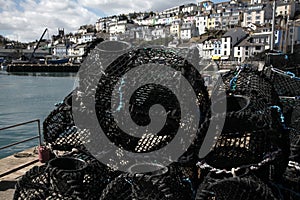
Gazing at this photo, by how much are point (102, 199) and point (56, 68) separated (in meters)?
48.8

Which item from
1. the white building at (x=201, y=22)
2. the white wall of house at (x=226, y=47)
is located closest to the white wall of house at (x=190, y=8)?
the white building at (x=201, y=22)

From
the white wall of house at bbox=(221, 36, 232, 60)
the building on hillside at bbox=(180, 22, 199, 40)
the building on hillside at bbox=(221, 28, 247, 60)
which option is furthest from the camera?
the building on hillside at bbox=(180, 22, 199, 40)

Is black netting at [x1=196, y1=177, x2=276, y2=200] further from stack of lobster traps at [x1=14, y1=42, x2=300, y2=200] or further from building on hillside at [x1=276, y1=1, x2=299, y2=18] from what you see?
building on hillside at [x1=276, y1=1, x2=299, y2=18]

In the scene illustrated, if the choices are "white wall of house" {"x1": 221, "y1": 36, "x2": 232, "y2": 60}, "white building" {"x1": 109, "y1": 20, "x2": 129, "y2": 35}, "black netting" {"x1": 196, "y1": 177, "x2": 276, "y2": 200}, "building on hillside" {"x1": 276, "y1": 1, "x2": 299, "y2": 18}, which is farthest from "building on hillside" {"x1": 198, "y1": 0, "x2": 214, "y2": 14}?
"black netting" {"x1": 196, "y1": 177, "x2": 276, "y2": 200}

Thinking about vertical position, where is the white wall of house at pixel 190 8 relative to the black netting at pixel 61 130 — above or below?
above

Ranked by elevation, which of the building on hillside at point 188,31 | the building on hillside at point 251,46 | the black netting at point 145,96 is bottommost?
the black netting at point 145,96

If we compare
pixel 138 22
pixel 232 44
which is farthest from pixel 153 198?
pixel 138 22

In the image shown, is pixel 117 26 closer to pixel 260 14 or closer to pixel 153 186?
pixel 260 14

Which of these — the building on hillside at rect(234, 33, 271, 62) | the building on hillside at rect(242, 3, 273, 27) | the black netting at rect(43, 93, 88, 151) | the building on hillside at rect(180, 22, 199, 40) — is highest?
the building on hillside at rect(242, 3, 273, 27)

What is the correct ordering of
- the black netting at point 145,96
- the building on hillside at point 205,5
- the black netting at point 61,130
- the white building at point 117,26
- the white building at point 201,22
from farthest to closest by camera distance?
the white building at point 117,26 → the building on hillside at point 205,5 → the white building at point 201,22 → the black netting at point 61,130 → the black netting at point 145,96

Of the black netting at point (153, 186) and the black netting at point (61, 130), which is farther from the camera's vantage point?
the black netting at point (61, 130)

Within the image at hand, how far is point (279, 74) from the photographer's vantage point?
3508 mm

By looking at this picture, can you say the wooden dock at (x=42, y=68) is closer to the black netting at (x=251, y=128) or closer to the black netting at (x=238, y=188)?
the black netting at (x=251, y=128)

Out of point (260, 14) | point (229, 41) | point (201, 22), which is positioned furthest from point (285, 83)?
point (201, 22)
